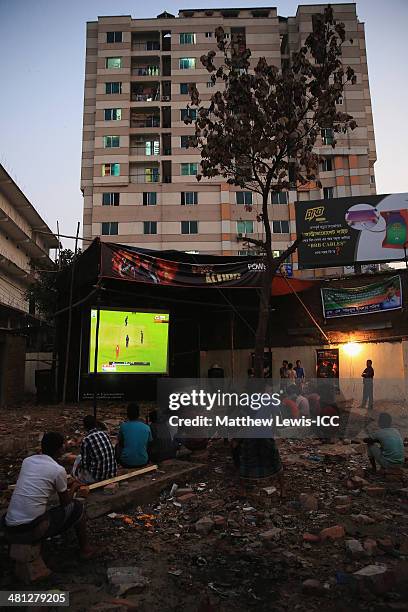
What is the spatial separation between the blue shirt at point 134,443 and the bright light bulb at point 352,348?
1016 centimetres

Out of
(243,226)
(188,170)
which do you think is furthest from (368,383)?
(188,170)

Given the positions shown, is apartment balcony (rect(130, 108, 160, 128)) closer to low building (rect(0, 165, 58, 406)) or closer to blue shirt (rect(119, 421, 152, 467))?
low building (rect(0, 165, 58, 406))

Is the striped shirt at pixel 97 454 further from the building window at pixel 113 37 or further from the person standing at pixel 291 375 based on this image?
the building window at pixel 113 37

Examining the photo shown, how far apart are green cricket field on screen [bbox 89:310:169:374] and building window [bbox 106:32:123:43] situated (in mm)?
43936

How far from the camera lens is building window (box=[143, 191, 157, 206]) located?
1668 inches

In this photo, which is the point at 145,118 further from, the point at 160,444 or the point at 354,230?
the point at 160,444

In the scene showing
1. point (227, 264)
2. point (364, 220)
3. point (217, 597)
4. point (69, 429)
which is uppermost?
point (364, 220)

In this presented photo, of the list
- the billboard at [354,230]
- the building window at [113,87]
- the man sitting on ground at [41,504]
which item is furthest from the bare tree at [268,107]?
the building window at [113,87]

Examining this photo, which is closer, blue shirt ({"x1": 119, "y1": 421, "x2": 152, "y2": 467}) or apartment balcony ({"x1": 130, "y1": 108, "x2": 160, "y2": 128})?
blue shirt ({"x1": 119, "y1": 421, "x2": 152, "y2": 467})

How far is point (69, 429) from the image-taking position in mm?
9828

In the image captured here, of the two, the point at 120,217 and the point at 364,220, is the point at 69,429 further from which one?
the point at 120,217

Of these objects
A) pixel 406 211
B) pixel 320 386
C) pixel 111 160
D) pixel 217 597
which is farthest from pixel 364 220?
pixel 111 160

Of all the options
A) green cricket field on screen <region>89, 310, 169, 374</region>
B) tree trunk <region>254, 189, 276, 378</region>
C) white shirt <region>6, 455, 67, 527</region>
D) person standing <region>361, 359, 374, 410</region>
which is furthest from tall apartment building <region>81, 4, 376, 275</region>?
white shirt <region>6, 455, 67, 527</region>

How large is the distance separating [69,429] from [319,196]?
38034 millimetres
